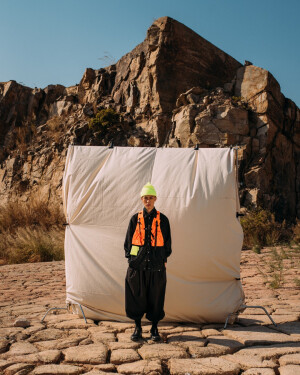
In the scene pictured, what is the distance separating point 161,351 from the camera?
12.7ft

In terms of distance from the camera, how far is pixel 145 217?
441 cm

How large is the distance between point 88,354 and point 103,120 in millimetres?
16527

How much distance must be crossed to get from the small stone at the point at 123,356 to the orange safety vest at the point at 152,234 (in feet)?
3.57

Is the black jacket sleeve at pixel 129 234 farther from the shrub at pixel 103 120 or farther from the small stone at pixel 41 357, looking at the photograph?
the shrub at pixel 103 120

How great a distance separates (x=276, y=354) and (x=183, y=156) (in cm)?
253

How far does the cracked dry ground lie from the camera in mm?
3488

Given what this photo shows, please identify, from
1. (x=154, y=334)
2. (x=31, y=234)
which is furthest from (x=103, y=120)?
(x=154, y=334)

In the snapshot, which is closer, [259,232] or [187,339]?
[187,339]

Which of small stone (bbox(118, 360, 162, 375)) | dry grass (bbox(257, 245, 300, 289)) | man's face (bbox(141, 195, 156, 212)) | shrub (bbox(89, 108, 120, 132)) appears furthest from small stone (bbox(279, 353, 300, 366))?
shrub (bbox(89, 108, 120, 132))

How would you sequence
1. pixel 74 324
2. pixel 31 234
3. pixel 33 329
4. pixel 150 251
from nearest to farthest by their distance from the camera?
1. pixel 150 251
2. pixel 33 329
3. pixel 74 324
4. pixel 31 234

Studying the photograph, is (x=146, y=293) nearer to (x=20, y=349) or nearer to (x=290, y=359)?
(x=20, y=349)

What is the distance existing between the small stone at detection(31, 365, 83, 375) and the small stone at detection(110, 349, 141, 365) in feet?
1.19

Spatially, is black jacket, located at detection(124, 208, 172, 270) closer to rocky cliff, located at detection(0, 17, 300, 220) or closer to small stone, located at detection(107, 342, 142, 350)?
small stone, located at detection(107, 342, 142, 350)

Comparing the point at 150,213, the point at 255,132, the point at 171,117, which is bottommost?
the point at 150,213
